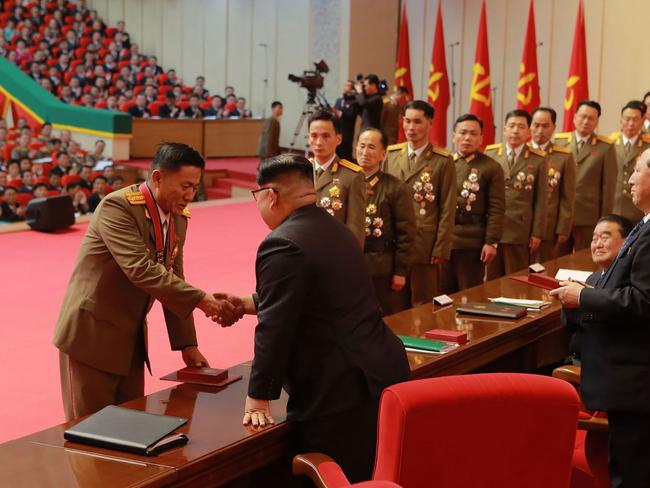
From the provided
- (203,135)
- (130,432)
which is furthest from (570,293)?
(203,135)

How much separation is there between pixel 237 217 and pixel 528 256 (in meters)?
3.52

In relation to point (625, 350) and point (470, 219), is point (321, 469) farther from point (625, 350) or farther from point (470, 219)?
point (470, 219)

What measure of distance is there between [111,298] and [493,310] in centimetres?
151

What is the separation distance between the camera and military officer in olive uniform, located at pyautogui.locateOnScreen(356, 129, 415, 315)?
431 cm

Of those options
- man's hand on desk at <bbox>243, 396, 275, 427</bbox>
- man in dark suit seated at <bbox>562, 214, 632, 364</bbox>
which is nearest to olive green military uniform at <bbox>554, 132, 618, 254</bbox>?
man in dark suit seated at <bbox>562, 214, 632, 364</bbox>

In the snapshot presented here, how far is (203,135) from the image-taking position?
43.9 ft

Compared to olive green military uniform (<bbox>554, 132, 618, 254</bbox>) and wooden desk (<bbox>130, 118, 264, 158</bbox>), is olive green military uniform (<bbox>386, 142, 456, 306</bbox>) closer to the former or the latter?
olive green military uniform (<bbox>554, 132, 618, 254</bbox>)

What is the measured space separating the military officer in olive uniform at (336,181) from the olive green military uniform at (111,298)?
1.27 m

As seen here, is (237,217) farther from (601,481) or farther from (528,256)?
(601,481)

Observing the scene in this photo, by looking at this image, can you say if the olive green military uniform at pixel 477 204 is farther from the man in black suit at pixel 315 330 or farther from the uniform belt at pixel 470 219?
the man in black suit at pixel 315 330

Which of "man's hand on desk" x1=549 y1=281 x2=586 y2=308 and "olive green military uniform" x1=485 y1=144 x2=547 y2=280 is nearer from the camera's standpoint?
"man's hand on desk" x1=549 y1=281 x2=586 y2=308

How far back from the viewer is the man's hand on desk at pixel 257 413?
2.45m

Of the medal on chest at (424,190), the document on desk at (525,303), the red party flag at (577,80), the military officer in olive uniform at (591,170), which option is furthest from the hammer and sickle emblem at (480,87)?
the document on desk at (525,303)

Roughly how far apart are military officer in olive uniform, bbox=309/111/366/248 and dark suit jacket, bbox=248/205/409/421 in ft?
5.43
